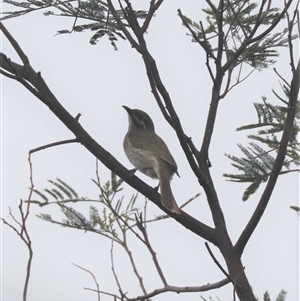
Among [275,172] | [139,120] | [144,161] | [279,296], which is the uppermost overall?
[139,120]

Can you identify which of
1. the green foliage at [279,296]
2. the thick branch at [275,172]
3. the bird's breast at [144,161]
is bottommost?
the green foliage at [279,296]

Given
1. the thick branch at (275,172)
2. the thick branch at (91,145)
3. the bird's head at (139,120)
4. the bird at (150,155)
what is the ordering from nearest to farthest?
1. the thick branch at (275,172)
2. the thick branch at (91,145)
3. the bird at (150,155)
4. the bird's head at (139,120)

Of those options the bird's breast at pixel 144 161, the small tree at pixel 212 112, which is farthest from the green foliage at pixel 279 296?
the bird's breast at pixel 144 161

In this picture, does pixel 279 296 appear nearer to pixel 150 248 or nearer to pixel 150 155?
pixel 150 248

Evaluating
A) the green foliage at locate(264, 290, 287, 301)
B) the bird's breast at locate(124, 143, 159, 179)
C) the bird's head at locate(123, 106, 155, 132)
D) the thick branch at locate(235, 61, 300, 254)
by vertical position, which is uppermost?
the bird's head at locate(123, 106, 155, 132)

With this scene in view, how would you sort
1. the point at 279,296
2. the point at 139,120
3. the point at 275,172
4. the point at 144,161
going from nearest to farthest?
the point at 275,172
the point at 279,296
the point at 144,161
the point at 139,120

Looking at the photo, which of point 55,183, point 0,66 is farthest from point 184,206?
point 0,66

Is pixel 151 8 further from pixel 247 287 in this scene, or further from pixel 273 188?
pixel 247 287

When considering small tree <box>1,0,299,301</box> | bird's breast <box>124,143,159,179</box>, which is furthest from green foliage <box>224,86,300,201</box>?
bird's breast <box>124,143,159,179</box>

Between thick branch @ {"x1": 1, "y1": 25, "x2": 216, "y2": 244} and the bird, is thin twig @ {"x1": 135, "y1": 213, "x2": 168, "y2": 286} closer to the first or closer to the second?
thick branch @ {"x1": 1, "y1": 25, "x2": 216, "y2": 244}

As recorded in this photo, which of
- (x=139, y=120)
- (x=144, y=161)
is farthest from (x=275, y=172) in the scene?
(x=139, y=120)

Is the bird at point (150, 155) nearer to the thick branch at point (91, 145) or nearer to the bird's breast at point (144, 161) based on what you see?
the bird's breast at point (144, 161)

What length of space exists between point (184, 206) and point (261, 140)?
0.92 metres

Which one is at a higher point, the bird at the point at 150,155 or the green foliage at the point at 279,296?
the bird at the point at 150,155
